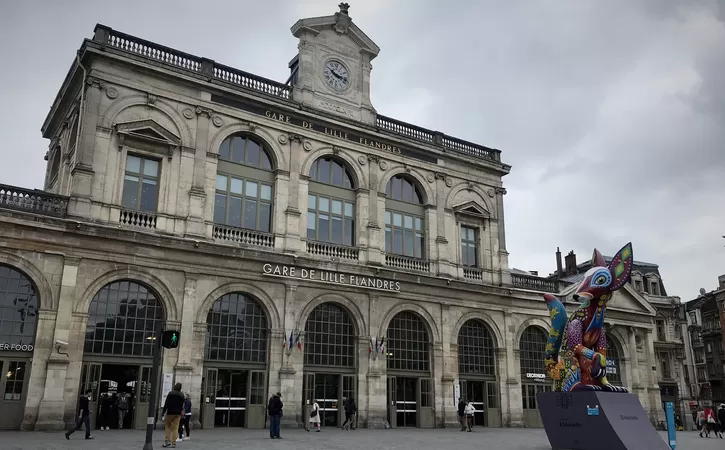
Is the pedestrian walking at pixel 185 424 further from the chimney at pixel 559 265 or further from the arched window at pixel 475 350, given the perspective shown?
the chimney at pixel 559 265

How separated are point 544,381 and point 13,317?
2553 centimetres

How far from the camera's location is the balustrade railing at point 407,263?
29.9m

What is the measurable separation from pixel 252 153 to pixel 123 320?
9.01 meters

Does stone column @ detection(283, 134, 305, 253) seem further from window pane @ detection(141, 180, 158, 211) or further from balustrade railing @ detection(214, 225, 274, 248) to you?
window pane @ detection(141, 180, 158, 211)

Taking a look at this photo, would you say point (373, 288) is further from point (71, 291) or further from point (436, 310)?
point (71, 291)

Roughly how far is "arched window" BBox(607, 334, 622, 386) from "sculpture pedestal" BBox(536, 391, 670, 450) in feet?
71.5

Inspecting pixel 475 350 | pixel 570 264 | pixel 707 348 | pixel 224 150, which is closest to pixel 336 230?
pixel 224 150

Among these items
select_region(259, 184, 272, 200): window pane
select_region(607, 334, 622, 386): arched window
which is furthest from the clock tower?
select_region(607, 334, 622, 386): arched window

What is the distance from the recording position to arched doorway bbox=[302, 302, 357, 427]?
1032 inches

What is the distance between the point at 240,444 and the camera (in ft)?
56.5

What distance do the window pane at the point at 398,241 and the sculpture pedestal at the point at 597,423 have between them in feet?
46.1

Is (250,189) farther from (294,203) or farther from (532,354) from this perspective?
(532,354)

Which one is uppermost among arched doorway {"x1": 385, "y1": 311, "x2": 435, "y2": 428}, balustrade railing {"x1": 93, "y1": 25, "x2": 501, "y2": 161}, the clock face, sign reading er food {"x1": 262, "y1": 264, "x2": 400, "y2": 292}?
the clock face

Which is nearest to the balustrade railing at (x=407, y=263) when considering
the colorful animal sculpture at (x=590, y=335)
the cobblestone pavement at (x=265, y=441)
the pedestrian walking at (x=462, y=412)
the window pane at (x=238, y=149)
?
the pedestrian walking at (x=462, y=412)
